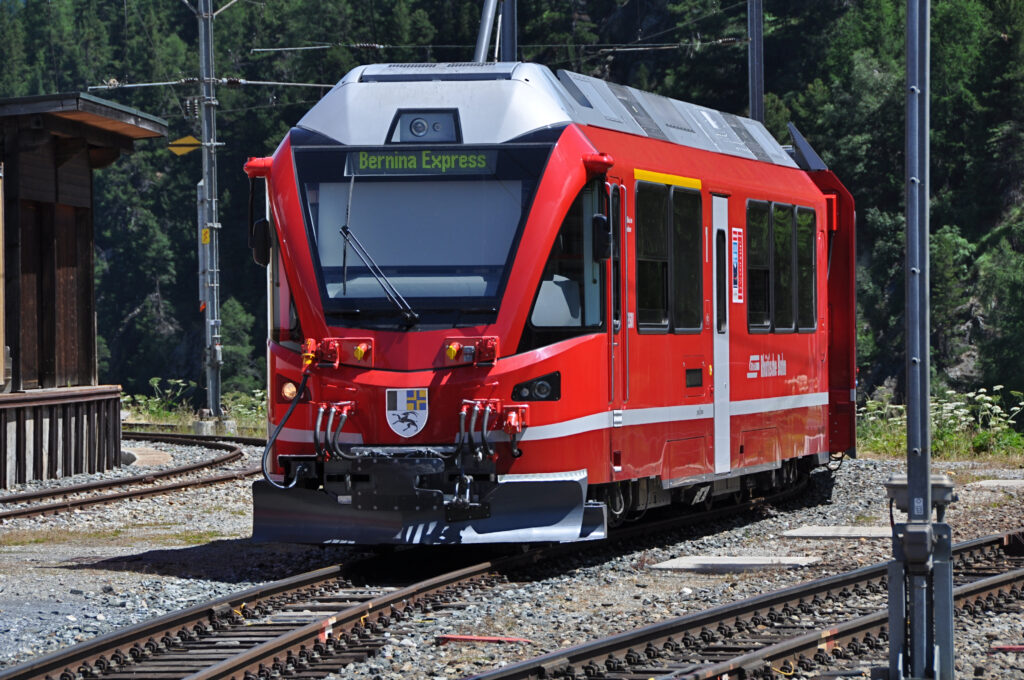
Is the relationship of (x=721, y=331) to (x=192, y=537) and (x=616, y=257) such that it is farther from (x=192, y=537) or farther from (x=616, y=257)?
(x=192, y=537)

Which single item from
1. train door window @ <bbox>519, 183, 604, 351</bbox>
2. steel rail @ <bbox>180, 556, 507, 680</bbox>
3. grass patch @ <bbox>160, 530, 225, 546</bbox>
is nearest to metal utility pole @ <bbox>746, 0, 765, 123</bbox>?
grass patch @ <bbox>160, 530, 225, 546</bbox>

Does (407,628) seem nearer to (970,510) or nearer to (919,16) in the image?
(919,16)

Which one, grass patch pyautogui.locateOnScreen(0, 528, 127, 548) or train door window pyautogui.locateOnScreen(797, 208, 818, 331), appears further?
train door window pyautogui.locateOnScreen(797, 208, 818, 331)

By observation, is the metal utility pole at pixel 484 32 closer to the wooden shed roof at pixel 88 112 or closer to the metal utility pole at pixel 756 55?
the wooden shed roof at pixel 88 112

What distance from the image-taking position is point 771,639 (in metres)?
8.42

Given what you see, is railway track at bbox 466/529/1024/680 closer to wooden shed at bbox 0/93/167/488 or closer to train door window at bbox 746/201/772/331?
train door window at bbox 746/201/772/331

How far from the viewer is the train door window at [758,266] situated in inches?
555

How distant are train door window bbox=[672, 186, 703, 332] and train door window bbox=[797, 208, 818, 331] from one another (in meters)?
2.49

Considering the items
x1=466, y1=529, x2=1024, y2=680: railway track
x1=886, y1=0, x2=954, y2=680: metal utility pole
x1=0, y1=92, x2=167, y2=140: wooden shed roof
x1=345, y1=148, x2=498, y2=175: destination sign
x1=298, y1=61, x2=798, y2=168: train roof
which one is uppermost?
x1=0, y1=92, x2=167, y2=140: wooden shed roof

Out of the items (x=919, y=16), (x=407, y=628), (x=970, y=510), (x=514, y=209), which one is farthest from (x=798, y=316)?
(x=919, y=16)

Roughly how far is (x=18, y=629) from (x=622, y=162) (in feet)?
17.4

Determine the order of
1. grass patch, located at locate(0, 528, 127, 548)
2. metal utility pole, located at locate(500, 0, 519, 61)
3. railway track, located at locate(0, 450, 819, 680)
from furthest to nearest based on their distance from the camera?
1. metal utility pole, located at locate(500, 0, 519, 61)
2. grass patch, located at locate(0, 528, 127, 548)
3. railway track, located at locate(0, 450, 819, 680)

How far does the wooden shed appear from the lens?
1962 centimetres

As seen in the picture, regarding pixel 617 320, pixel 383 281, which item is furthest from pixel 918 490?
pixel 383 281
